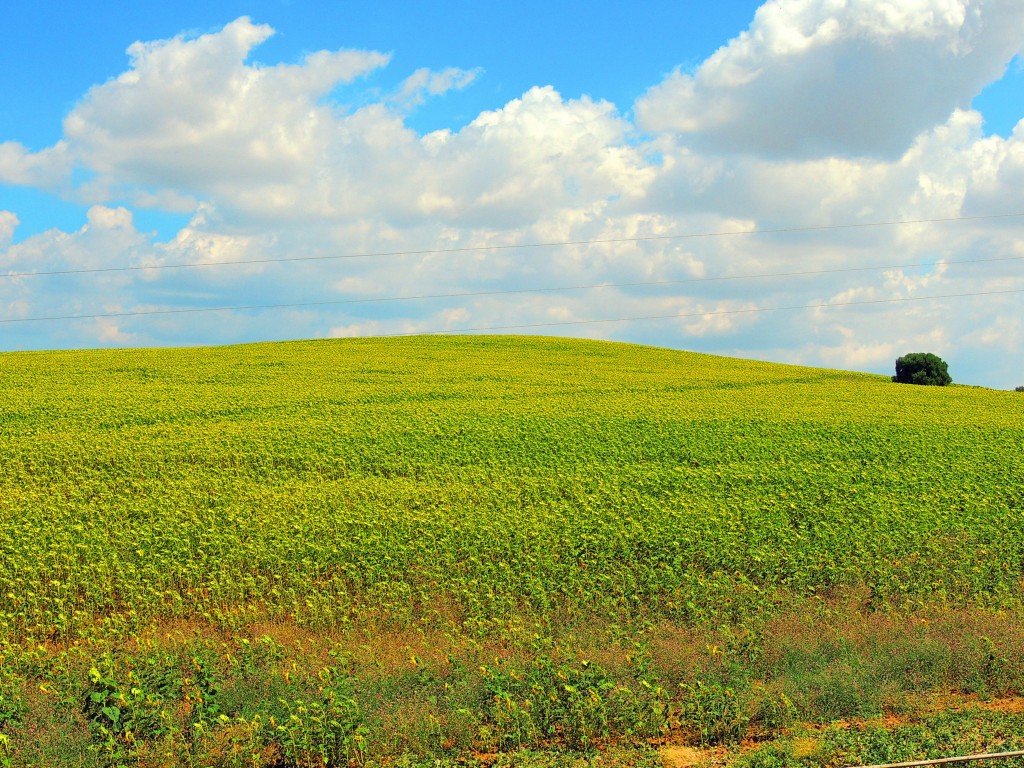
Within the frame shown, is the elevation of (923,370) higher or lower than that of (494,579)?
higher

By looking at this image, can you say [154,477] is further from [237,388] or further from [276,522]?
[237,388]

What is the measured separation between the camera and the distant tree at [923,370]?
51.7 metres

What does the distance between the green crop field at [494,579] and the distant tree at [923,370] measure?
19216 millimetres

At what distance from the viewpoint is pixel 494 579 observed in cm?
1625

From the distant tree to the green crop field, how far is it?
19216 millimetres

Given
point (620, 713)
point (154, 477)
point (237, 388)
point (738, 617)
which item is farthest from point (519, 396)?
point (620, 713)

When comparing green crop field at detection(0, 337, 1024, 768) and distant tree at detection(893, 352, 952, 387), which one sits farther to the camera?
distant tree at detection(893, 352, 952, 387)

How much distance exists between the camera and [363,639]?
14.2 m

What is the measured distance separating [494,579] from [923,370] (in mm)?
44212

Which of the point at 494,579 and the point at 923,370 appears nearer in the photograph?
the point at 494,579

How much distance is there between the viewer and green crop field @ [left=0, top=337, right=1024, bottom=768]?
9.98 m

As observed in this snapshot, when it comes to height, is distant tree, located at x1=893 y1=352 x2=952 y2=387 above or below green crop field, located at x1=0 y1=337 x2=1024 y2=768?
A: above

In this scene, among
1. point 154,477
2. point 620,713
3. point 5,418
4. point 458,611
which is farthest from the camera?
point 5,418

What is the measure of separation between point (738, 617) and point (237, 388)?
27.1 m
